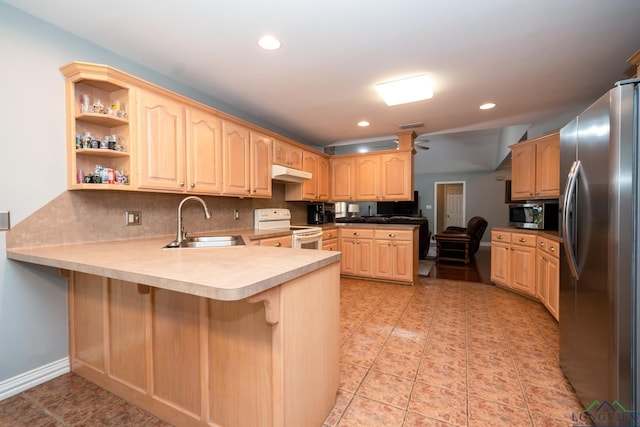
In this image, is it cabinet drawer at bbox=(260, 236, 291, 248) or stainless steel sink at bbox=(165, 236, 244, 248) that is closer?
stainless steel sink at bbox=(165, 236, 244, 248)

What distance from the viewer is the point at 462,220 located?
9156 mm

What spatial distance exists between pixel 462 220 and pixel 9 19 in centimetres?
1006

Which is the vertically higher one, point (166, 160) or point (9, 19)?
point (9, 19)

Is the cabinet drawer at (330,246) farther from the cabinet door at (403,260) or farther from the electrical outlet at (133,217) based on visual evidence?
the electrical outlet at (133,217)

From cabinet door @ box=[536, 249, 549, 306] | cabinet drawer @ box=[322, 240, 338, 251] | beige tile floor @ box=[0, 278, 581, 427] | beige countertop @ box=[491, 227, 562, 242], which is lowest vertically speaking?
beige tile floor @ box=[0, 278, 581, 427]

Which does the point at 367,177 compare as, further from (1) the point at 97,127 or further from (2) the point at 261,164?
(1) the point at 97,127

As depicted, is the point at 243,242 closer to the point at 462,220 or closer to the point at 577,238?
the point at 577,238

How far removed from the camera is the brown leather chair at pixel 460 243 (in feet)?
19.0

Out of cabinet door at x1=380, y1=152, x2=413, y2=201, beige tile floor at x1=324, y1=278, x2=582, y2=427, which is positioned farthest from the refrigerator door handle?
cabinet door at x1=380, y1=152, x2=413, y2=201

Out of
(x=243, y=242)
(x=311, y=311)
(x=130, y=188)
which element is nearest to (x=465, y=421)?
(x=311, y=311)

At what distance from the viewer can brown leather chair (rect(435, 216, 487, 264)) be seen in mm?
5795

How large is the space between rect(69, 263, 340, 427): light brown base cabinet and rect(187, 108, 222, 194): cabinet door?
1.11 metres

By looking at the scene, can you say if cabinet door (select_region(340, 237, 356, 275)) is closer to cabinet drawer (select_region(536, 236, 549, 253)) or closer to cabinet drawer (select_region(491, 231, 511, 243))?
cabinet drawer (select_region(491, 231, 511, 243))

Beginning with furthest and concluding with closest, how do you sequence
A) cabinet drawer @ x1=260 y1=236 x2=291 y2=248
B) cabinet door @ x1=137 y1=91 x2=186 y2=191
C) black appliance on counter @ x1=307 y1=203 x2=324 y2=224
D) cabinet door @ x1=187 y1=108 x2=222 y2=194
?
1. black appliance on counter @ x1=307 y1=203 x2=324 y2=224
2. cabinet drawer @ x1=260 y1=236 x2=291 y2=248
3. cabinet door @ x1=187 y1=108 x2=222 y2=194
4. cabinet door @ x1=137 y1=91 x2=186 y2=191
